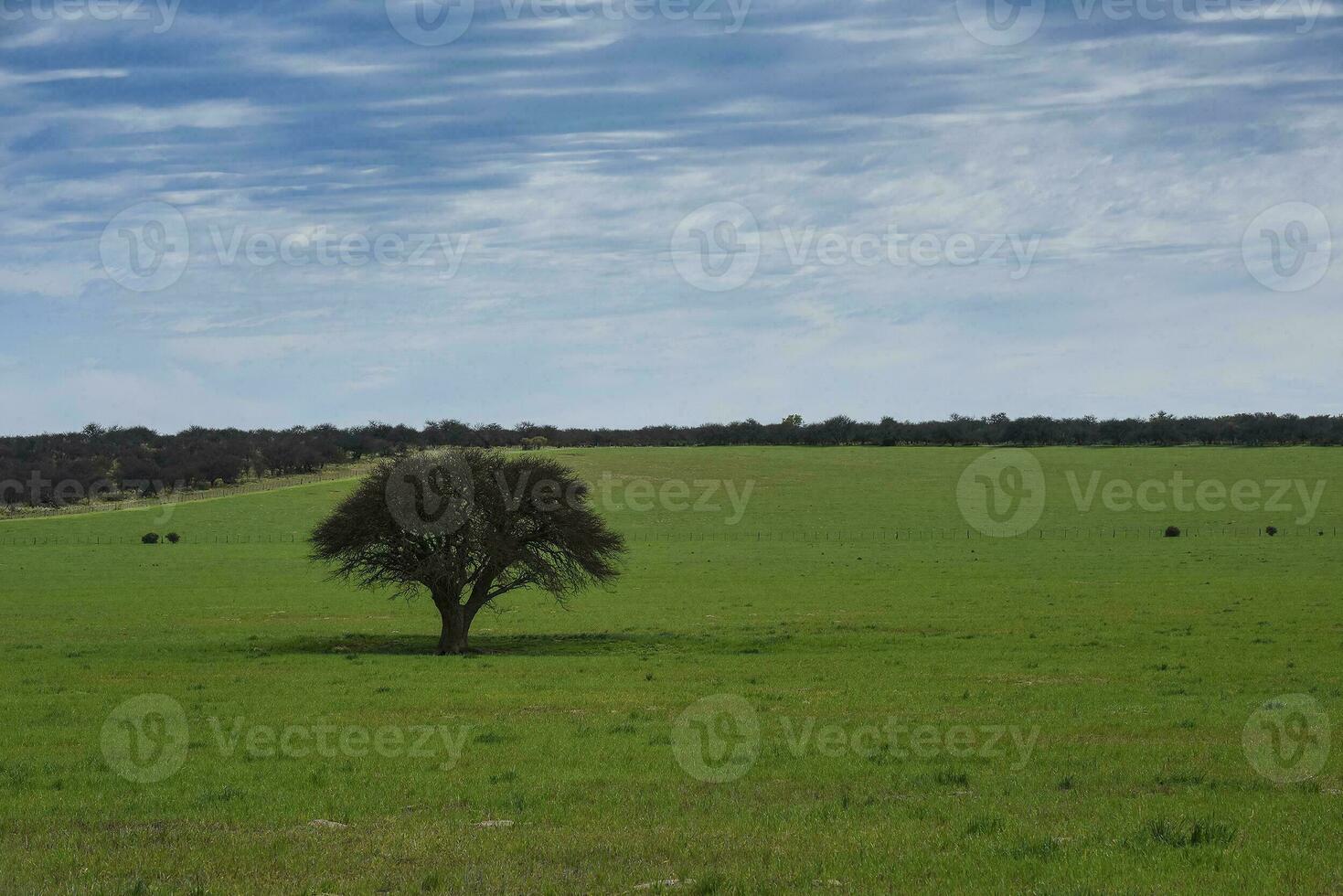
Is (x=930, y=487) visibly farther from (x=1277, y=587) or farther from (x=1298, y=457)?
(x=1277, y=587)

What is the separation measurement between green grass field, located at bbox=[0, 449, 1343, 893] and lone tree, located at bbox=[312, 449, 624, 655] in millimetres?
2591

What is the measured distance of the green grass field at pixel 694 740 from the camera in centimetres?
1233

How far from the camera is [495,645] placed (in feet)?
146

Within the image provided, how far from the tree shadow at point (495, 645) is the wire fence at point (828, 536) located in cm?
5187

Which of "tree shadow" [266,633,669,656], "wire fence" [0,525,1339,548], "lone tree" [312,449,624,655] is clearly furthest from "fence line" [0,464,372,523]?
"lone tree" [312,449,624,655]

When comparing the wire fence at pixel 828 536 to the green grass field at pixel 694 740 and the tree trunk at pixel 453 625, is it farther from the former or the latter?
the tree trunk at pixel 453 625

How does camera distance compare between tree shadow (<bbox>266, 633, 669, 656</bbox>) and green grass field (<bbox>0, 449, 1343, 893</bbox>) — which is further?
tree shadow (<bbox>266, 633, 669, 656</bbox>)

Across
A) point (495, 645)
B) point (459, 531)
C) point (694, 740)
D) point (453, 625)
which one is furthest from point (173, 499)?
point (694, 740)

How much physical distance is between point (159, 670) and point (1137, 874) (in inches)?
1179

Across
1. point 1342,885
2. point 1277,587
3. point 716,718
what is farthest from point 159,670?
point 1277,587

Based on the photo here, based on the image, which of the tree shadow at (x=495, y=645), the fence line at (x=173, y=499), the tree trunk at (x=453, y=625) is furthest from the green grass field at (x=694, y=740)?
the fence line at (x=173, y=499)

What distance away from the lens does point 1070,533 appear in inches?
3952

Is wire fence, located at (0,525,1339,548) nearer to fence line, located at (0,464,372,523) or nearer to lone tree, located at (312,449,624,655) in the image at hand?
fence line, located at (0,464,372,523)

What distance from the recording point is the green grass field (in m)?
12.3
